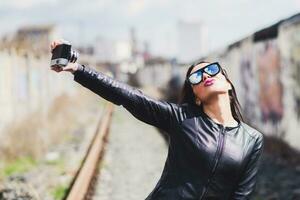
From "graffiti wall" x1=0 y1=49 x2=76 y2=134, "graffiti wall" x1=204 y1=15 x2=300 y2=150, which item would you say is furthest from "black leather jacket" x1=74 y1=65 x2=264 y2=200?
"graffiti wall" x1=0 y1=49 x2=76 y2=134

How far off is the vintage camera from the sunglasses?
58 cm

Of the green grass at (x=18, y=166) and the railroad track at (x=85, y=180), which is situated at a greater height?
the railroad track at (x=85, y=180)

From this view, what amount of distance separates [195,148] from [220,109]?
224 millimetres

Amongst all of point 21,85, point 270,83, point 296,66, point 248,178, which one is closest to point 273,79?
point 270,83

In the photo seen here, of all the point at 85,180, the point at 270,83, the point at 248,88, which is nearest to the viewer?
the point at 85,180

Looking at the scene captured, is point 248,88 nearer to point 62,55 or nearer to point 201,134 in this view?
point 201,134

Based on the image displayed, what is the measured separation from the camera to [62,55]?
2723 millimetres

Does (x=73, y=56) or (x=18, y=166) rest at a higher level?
(x=73, y=56)

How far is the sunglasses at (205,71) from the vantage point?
2.80 metres

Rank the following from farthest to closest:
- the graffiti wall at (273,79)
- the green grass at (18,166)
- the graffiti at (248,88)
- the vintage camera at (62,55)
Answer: the graffiti at (248,88) < the graffiti wall at (273,79) < the green grass at (18,166) < the vintage camera at (62,55)

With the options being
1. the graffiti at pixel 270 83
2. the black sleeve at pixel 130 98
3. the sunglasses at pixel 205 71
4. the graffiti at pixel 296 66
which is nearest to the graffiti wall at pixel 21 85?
the graffiti at pixel 270 83

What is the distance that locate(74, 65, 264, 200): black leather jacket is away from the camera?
2779 millimetres

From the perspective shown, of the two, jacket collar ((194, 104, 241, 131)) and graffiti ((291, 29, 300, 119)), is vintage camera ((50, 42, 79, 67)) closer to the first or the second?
jacket collar ((194, 104, 241, 131))

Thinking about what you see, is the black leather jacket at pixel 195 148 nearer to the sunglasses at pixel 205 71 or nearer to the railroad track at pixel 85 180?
the sunglasses at pixel 205 71
